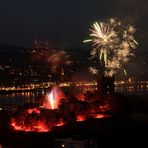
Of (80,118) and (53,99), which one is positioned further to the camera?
(53,99)

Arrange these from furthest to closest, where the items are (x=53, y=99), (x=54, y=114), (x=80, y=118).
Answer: (x=53, y=99)
(x=80, y=118)
(x=54, y=114)

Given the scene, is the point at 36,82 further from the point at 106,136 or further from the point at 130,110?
the point at 106,136

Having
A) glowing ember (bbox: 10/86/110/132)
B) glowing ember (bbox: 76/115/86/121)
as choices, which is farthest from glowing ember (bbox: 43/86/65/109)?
glowing ember (bbox: 76/115/86/121)

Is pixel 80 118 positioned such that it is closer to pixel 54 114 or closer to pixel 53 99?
pixel 54 114

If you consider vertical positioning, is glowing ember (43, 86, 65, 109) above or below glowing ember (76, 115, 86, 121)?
above

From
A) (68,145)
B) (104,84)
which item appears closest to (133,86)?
(104,84)

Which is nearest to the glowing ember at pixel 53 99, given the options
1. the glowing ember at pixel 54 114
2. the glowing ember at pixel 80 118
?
the glowing ember at pixel 54 114

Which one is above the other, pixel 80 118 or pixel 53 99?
pixel 53 99

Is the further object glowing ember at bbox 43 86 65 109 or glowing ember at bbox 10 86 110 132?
glowing ember at bbox 43 86 65 109

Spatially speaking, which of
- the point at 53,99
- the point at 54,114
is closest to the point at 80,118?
the point at 54,114

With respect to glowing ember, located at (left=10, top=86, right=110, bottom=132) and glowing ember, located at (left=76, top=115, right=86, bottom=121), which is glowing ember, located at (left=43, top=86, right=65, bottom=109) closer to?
glowing ember, located at (left=10, top=86, right=110, bottom=132)

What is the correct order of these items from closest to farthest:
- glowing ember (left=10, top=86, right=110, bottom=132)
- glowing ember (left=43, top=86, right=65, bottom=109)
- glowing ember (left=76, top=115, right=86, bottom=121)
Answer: glowing ember (left=10, top=86, right=110, bottom=132) < glowing ember (left=76, top=115, right=86, bottom=121) < glowing ember (left=43, top=86, right=65, bottom=109)
